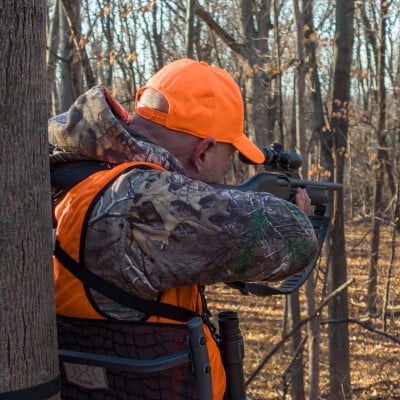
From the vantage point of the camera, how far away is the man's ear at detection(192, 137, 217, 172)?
2.05 meters

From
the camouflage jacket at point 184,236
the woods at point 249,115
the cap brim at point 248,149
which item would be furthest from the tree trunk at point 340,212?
the camouflage jacket at point 184,236

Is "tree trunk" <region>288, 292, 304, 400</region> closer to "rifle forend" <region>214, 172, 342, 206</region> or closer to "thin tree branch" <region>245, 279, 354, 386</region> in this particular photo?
"thin tree branch" <region>245, 279, 354, 386</region>

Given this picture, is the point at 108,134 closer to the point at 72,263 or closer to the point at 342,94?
the point at 72,263

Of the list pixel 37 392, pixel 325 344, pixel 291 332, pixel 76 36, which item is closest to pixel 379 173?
pixel 325 344

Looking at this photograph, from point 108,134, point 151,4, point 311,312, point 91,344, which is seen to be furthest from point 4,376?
point 151,4

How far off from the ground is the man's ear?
4627 millimetres

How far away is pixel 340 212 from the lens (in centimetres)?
862

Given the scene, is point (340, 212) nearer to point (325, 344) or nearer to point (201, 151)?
point (325, 344)

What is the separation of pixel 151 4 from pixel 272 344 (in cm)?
702

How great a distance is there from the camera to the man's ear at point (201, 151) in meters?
2.05

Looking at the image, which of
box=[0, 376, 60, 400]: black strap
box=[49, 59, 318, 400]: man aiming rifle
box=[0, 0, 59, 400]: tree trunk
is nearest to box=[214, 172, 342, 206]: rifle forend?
box=[49, 59, 318, 400]: man aiming rifle

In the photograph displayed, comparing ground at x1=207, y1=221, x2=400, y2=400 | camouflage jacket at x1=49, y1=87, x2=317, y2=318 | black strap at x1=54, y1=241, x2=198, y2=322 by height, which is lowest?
ground at x1=207, y1=221, x2=400, y2=400

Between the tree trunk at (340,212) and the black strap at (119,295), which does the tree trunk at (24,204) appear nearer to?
the black strap at (119,295)

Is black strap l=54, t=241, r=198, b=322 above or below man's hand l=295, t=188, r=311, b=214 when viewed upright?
below
